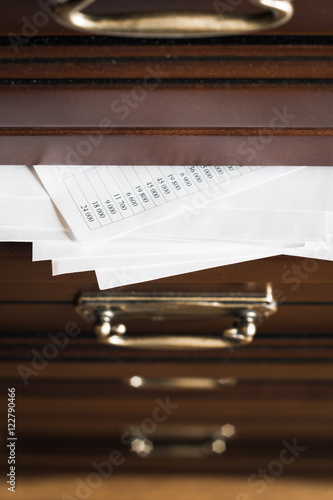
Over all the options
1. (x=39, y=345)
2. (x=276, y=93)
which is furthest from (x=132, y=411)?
(x=276, y=93)

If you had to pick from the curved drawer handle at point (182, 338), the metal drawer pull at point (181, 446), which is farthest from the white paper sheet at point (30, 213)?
the metal drawer pull at point (181, 446)

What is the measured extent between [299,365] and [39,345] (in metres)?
0.21

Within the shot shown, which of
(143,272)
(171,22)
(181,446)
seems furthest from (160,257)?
(181,446)

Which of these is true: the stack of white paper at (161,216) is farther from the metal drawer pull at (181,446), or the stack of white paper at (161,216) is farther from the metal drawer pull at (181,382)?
the metal drawer pull at (181,446)

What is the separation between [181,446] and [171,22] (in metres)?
0.48

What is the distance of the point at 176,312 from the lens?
380 mm

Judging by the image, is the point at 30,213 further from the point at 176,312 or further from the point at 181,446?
the point at 181,446

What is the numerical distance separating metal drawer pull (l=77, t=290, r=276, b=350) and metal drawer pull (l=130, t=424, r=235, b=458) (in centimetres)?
20

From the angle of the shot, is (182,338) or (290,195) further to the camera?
(182,338)

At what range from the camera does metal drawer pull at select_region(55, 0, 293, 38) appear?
20cm

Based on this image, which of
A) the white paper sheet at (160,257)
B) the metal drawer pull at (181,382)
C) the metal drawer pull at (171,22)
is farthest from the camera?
the metal drawer pull at (181,382)

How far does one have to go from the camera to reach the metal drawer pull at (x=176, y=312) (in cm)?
36

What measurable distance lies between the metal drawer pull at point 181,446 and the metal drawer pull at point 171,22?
445 millimetres

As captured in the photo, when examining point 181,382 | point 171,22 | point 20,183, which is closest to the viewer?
point 171,22
